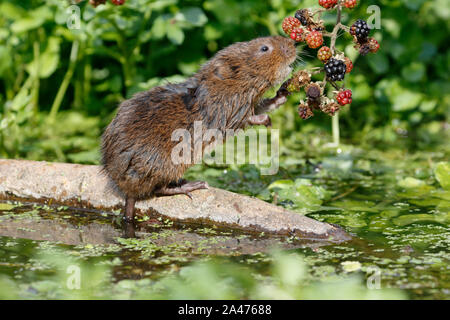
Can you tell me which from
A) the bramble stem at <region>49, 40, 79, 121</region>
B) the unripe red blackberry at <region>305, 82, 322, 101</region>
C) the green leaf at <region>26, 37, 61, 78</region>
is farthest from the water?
the bramble stem at <region>49, 40, 79, 121</region>

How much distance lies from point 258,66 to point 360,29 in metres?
0.93

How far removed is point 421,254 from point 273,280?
90 centimetres

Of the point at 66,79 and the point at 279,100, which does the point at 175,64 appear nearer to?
the point at 66,79

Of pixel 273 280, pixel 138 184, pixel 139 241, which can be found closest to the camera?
pixel 273 280

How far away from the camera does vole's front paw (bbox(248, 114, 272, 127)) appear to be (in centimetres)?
427

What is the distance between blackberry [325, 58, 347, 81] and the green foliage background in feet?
7.58

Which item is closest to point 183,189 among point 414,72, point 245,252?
point 245,252

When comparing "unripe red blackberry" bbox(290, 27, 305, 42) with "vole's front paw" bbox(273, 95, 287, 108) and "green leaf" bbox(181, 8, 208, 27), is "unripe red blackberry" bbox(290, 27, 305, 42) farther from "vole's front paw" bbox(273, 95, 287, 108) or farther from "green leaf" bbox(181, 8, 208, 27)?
"green leaf" bbox(181, 8, 208, 27)

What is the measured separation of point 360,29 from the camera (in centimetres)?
Result: 362

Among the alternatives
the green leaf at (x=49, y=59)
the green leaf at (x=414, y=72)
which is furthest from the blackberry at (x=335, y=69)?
the green leaf at (x=49, y=59)

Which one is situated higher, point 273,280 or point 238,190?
point 238,190
